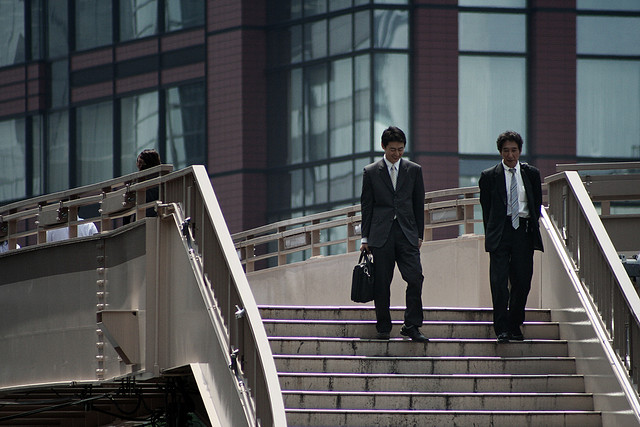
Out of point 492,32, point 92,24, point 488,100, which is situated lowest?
point 488,100

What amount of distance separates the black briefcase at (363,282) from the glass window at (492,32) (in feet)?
61.0

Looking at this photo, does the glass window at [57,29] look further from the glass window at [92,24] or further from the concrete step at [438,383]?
the concrete step at [438,383]

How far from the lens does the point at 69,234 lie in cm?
1482

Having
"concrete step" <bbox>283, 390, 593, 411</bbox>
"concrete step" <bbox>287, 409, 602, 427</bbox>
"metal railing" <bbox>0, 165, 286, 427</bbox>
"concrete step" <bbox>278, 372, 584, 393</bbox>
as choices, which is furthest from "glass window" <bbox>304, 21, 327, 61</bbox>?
"concrete step" <bbox>287, 409, 602, 427</bbox>

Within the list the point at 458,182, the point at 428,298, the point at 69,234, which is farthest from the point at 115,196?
the point at 458,182

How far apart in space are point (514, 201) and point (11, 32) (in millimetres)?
27051

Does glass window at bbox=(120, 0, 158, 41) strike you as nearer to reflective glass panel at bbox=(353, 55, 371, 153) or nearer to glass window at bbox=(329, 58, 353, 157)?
glass window at bbox=(329, 58, 353, 157)

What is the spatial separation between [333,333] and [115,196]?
2.91 m

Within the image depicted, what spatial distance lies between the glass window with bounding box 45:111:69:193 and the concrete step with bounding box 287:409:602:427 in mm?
25574

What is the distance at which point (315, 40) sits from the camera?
30.4 metres

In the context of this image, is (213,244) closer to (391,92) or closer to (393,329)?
(393,329)

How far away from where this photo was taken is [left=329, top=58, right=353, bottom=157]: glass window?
2981 centimetres

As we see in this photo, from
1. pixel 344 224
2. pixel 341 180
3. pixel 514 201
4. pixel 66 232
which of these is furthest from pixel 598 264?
pixel 341 180

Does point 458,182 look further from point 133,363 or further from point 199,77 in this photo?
point 133,363
